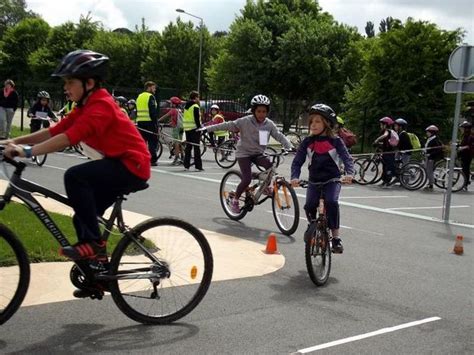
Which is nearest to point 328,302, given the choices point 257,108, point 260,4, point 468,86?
point 257,108

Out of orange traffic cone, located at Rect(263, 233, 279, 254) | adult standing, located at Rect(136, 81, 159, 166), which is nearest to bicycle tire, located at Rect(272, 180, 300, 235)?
orange traffic cone, located at Rect(263, 233, 279, 254)

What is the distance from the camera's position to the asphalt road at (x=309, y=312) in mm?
4391

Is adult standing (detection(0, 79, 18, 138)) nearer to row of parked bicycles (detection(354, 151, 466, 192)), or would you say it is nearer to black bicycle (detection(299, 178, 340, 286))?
row of parked bicycles (detection(354, 151, 466, 192))

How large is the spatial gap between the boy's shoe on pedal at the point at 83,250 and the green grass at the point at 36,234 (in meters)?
1.01

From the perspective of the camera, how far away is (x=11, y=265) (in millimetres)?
4266

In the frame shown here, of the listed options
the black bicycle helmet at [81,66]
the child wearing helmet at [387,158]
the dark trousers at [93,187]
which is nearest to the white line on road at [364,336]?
the dark trousers at [93,187]

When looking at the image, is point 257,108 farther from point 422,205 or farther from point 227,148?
point 227,148

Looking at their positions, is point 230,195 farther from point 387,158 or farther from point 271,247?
point 387,158

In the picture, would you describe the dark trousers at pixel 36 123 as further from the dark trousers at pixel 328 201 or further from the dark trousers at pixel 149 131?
the dark trousers at pixel 328 201

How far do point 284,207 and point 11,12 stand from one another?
11288 centimetres

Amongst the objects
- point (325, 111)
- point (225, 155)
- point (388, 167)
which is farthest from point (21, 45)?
point (325, 111)

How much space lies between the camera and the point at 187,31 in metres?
57.0

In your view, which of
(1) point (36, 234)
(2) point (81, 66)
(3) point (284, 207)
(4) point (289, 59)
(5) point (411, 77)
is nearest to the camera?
(2) point (81, 66)

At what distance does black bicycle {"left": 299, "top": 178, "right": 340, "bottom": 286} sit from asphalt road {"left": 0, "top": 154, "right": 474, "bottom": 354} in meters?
0.13
